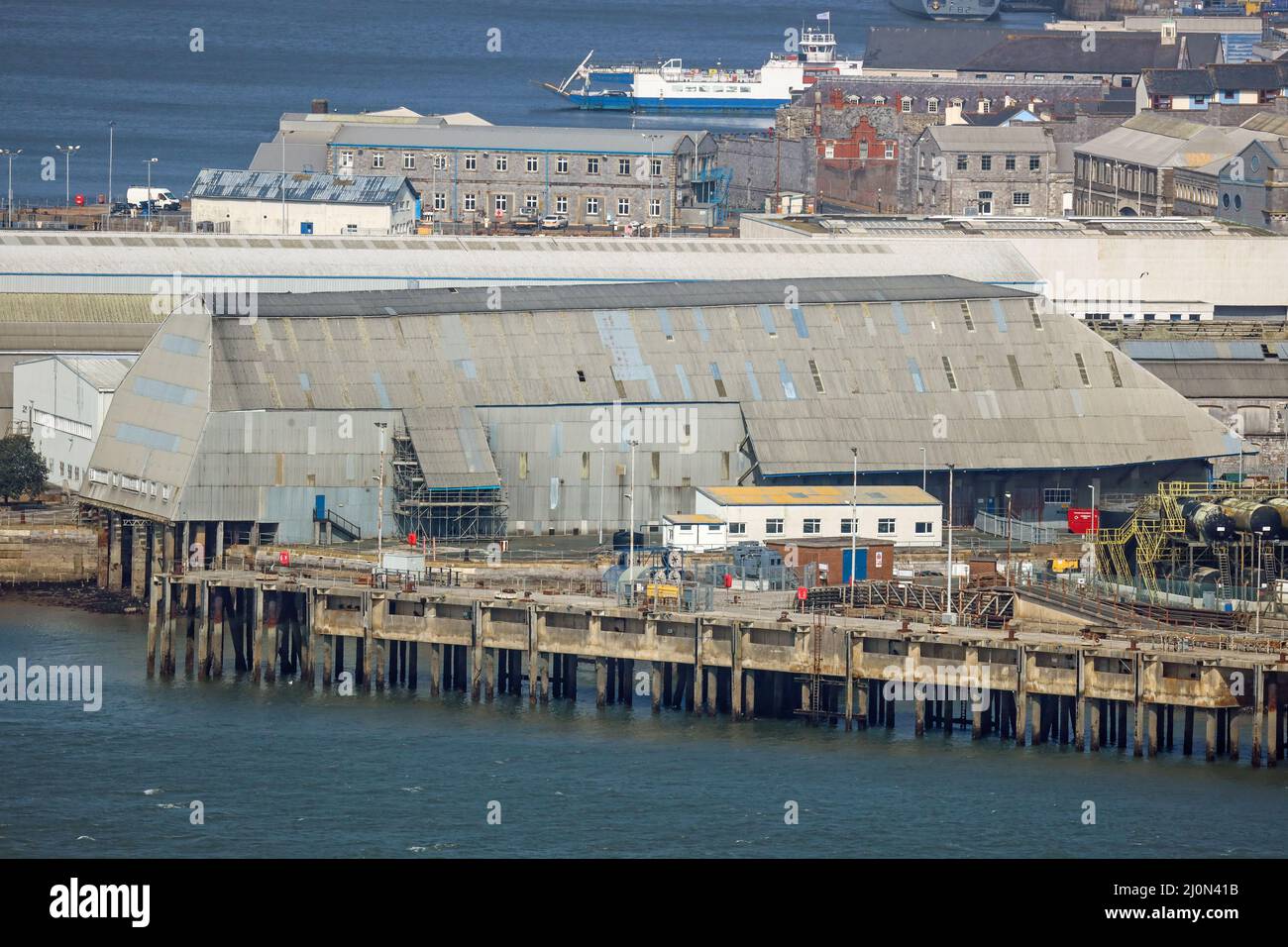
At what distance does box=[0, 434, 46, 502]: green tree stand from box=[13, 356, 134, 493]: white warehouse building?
1440 millimetres

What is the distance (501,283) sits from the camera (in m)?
138

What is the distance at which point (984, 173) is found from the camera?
192625 millimetres

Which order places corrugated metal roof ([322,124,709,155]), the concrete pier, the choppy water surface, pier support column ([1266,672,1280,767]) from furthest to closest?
corrugated metal roof ([322,124,709,155]) → the concrete pier → pier support column ([1266,672,1280,767]) → the choppy water surface

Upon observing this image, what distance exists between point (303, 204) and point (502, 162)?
22798 millimetres

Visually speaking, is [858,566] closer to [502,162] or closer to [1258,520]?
[1258,520]

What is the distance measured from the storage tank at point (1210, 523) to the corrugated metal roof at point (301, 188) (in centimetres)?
7269

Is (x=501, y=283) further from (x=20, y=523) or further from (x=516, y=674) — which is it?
(x=516, y=674)

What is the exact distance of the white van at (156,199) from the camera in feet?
610

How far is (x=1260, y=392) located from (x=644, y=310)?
2600 cm

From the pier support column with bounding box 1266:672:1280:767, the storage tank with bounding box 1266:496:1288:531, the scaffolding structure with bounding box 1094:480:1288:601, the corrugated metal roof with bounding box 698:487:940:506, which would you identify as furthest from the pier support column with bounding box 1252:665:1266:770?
the corrugated metal roof with bounding box 698:487:940:506

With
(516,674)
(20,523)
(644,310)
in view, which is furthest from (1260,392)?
(20,523)

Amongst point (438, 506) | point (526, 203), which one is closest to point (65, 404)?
point (438, 506)

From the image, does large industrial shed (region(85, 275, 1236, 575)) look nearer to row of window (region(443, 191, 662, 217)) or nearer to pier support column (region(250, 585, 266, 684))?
pier support column (region(250, 585, 266, 684))

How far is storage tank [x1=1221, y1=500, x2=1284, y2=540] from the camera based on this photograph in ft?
330
